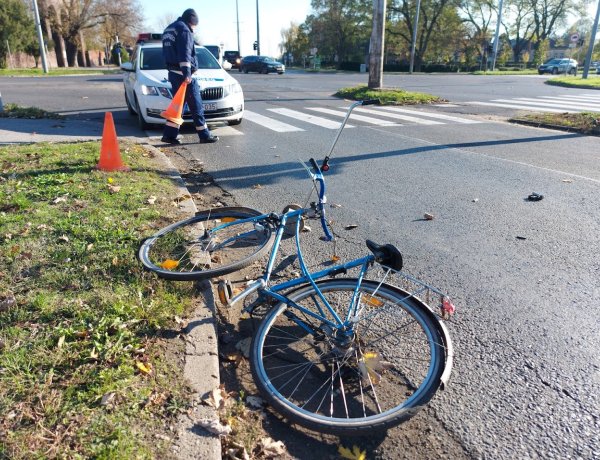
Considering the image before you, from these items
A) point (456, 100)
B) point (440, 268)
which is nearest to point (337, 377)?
point (440, 268)

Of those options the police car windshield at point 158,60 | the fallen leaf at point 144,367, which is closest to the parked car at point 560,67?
the police car windshield at point 158,60

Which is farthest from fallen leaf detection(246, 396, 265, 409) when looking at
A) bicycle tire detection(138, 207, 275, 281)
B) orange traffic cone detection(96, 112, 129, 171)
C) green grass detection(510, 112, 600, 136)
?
green grass detection(510, 112, 600, 136)

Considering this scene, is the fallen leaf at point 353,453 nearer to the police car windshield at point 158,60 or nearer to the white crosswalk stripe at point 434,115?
the police car windshield at point 158,60

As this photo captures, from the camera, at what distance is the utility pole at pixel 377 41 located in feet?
56.0

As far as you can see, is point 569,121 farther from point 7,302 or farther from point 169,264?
point 7,302

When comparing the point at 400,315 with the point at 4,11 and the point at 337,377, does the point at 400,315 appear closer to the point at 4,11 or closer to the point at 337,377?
the point at 337,377

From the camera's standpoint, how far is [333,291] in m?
2.74

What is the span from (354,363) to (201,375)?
833 millimetres

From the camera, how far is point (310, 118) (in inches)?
500

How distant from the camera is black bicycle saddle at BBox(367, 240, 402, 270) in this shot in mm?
2592

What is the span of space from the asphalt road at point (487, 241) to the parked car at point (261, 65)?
32.5m

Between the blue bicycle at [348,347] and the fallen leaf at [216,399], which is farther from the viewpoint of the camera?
the fallen leaf at [216,399]

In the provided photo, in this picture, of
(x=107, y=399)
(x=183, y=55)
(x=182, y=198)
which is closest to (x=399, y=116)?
(x=183, y=55)

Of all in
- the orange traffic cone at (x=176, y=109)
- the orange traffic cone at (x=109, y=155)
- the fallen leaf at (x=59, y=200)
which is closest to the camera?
the fallen leaf at (x=59, y=200)
